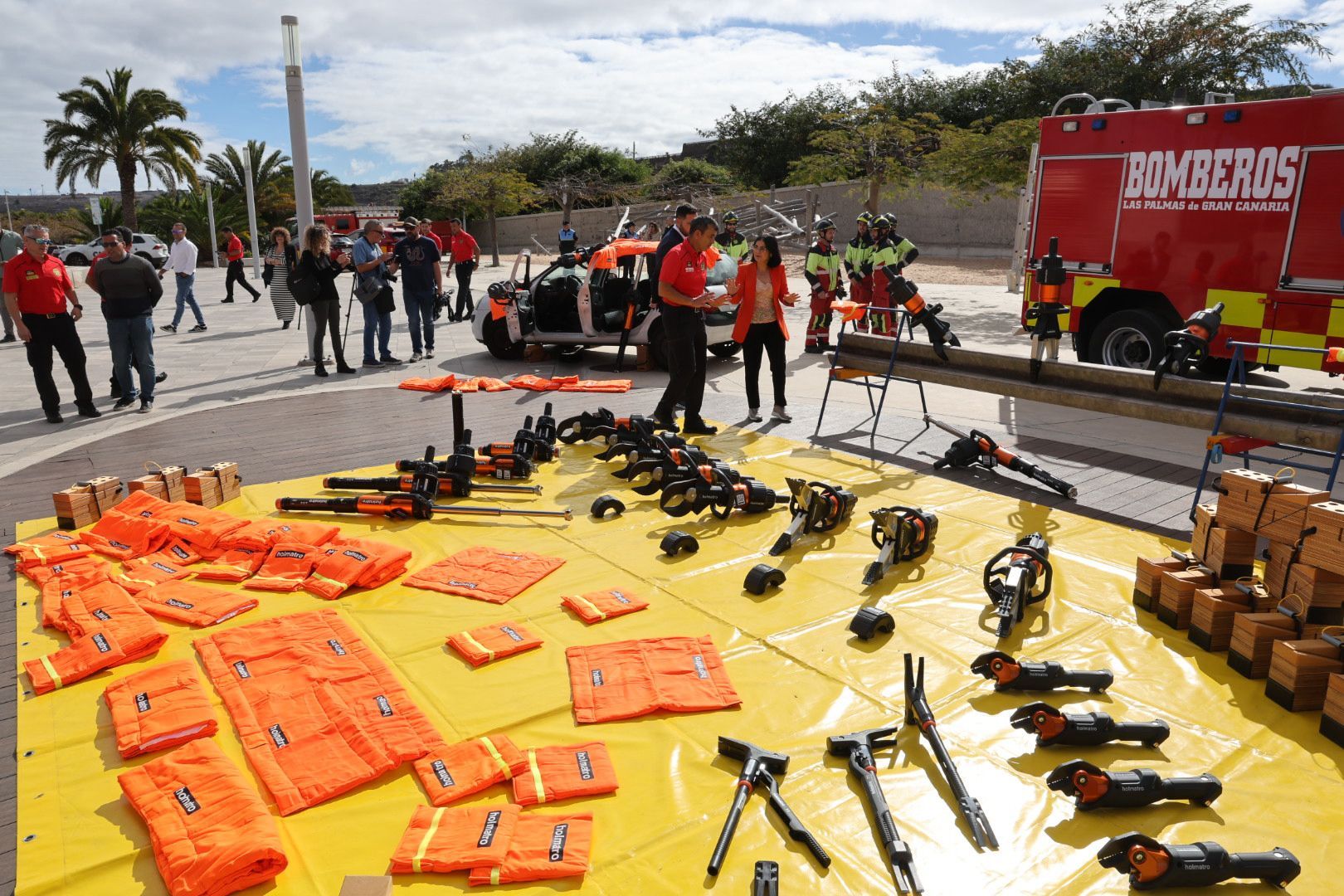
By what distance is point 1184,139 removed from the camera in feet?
30.4

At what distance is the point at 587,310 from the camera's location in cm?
1185

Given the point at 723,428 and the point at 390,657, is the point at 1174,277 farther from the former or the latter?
the point at 390,657

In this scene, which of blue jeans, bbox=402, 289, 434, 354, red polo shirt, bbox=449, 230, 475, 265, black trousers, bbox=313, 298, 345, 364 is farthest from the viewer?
red polo shirt, bbox=449, 230, 475, 265

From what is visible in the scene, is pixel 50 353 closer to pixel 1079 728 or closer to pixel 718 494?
pixel 718 494

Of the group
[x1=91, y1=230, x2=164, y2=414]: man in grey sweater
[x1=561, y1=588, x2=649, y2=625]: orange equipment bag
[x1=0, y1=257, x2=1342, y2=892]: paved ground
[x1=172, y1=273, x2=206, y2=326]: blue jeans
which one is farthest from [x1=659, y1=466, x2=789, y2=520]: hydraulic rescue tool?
[x1=172, y1=273, x2=206, y2=326]: blue jeans

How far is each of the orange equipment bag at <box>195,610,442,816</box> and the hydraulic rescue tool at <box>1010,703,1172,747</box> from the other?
7.50 ft

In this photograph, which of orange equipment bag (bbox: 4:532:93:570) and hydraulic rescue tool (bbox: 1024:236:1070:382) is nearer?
orange equipment bag (bbox: 4:532:93:570)

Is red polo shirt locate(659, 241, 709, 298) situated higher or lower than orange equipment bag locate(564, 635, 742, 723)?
higher

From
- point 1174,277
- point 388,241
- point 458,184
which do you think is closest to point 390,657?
point 1174,277

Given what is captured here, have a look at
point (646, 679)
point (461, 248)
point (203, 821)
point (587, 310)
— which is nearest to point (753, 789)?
point (646, 679)

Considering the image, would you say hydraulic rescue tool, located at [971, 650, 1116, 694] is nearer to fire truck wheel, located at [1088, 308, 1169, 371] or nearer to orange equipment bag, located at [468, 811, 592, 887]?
orange equipment bag, located at [468, 811, 592, 887]

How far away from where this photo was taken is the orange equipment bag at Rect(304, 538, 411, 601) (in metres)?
4.82

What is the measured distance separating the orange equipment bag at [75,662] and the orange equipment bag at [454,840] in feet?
6.35

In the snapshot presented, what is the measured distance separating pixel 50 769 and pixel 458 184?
39482 millimetres
